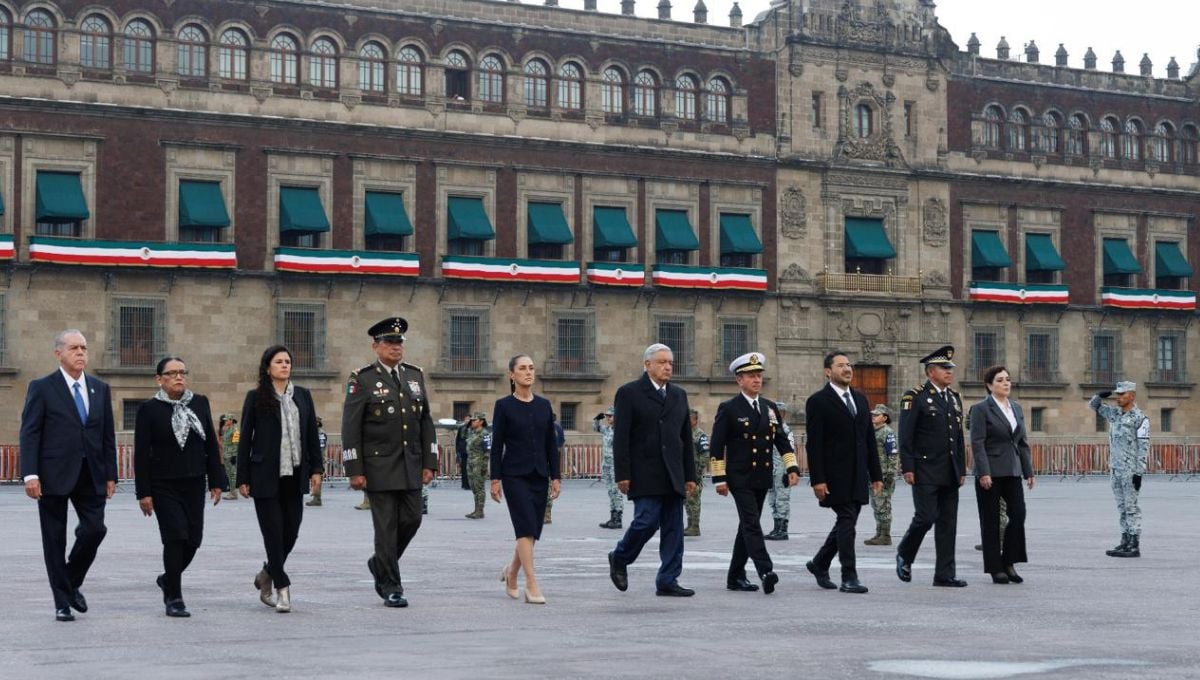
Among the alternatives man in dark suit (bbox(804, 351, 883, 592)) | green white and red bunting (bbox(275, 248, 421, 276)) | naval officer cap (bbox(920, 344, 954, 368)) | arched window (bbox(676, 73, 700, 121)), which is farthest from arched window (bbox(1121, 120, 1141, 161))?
man in dark suit (bbox(804, 351, 883, 592))

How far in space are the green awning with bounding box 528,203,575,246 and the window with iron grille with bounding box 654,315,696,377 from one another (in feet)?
12.1

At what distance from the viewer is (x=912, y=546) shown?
53.9 feet

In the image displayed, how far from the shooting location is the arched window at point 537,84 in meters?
51.8

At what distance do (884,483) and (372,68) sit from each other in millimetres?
29170

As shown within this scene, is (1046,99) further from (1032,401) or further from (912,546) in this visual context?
(912,546)

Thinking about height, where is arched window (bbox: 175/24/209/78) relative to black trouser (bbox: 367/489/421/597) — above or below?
above

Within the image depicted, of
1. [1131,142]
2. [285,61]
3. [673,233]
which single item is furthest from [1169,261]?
[285,61]

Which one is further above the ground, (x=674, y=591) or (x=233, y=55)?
(x=233, y=55)

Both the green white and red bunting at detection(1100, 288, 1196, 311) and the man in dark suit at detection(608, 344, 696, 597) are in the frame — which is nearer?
the man in dark suit at detection(608, 344, 696, 597)

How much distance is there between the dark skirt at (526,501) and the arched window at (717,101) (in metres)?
40.3

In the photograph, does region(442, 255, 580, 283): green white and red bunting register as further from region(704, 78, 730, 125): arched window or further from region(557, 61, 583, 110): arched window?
region(704, 78, 730, 125): arched window

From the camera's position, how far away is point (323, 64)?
49.2m

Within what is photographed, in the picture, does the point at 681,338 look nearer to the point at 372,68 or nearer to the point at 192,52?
the point at 372,68

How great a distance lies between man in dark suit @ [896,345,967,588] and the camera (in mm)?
16188
